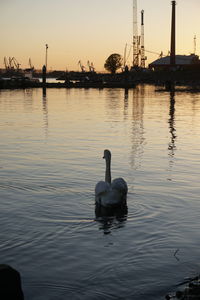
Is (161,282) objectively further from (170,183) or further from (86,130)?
(86,130)

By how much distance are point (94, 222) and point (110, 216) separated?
80cm

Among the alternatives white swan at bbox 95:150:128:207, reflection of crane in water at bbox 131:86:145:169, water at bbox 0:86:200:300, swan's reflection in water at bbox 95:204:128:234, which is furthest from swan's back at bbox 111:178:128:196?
reflection of crane in water at bbox 131:86:145:169

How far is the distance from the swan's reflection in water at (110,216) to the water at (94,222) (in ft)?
0.19

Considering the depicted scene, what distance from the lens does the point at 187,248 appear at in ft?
40.1

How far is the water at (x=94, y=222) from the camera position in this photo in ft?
34.4

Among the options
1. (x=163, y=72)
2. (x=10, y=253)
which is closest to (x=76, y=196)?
(x=10, y=253)

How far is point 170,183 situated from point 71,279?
9.15m

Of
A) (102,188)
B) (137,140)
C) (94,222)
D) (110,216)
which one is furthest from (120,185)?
(137,140)

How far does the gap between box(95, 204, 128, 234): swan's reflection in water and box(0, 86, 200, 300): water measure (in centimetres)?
6

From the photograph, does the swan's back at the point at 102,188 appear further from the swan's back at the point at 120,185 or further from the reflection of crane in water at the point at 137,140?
the reflection of crane in water at the point at 137,140

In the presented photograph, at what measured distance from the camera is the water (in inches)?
413

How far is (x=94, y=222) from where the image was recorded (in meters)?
14.3

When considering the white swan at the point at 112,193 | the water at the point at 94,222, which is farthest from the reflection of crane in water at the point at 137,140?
the white swan at the point at 112,193

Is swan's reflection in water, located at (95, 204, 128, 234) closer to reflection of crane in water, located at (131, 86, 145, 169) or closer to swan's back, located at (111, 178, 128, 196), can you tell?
swan's back, located at (111, 178, 128, 196)
